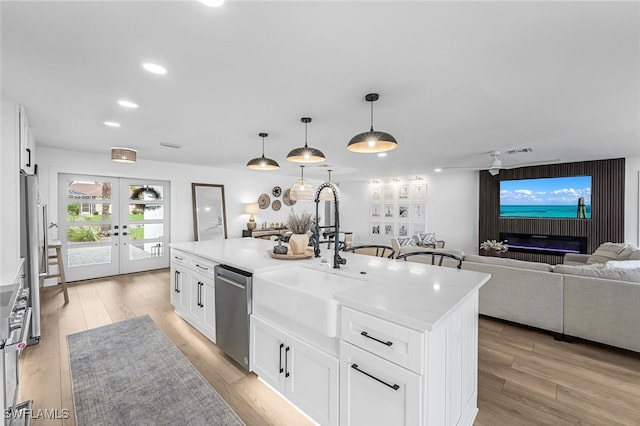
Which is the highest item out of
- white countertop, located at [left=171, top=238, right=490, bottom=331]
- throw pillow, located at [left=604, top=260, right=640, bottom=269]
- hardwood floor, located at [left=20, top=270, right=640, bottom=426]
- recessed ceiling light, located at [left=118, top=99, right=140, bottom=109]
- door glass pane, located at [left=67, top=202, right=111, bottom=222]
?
recessed ceiling light, located at [left=118, top=99, right=140, bottom=109]

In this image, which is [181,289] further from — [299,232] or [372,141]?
[372,141]

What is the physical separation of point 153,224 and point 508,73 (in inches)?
258

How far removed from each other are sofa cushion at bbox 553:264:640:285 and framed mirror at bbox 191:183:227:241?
21.3 feet

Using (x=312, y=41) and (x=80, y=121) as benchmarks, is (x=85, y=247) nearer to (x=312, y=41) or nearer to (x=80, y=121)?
(x=80, y=121)

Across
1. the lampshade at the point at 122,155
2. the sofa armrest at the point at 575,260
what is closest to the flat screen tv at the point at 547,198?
the sofa armrest at the point at 575,260

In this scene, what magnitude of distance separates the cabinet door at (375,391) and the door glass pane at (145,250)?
5.86 metres

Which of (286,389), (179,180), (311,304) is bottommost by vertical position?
(286,389)

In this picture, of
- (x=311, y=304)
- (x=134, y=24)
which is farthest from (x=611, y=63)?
(x=134, y=24)

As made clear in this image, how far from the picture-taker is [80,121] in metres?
3.35

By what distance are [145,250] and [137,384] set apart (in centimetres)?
440

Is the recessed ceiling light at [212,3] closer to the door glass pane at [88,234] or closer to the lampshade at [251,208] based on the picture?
the door glass pane at [88,234]

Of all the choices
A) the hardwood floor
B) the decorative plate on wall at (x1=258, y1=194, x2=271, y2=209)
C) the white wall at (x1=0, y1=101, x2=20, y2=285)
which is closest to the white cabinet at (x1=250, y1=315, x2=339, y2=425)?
the hardwood floor

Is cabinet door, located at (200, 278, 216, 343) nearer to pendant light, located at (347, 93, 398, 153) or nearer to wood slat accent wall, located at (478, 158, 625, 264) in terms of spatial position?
pendant light, located at (347, 93, 398, 153)

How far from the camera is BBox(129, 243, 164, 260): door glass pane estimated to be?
19.3ft
